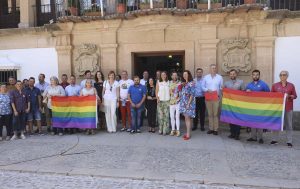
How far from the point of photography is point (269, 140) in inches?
311

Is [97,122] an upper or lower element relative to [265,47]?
lower

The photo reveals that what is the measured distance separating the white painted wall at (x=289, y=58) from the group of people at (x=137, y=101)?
1783 mm

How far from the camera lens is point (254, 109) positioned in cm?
770

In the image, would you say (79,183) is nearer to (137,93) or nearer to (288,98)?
(137,93)

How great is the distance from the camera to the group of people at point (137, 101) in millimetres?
8125

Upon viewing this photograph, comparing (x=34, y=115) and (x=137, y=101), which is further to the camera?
(x=34, y=115)

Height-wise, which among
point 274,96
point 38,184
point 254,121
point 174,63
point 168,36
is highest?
point 168,36

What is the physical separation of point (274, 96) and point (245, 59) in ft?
8.26

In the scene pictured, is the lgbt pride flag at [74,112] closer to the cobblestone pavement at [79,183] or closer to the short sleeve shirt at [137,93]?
the short sleeve shirt at [137,93]

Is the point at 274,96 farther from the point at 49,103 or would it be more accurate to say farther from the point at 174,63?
the point at 49,103

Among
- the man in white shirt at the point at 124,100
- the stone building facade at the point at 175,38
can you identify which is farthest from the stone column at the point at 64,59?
the man in white shirt at the point at 124,100

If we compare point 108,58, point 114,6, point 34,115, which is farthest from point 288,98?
point 34,115

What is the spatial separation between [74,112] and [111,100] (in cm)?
110

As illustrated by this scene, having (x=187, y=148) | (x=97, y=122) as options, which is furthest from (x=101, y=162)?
(x=97, y=122)
